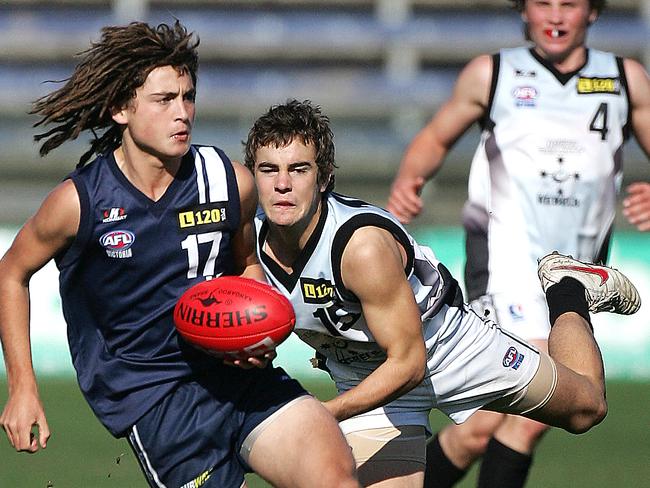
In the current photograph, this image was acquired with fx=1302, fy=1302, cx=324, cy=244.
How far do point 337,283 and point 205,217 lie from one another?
49 centimetres

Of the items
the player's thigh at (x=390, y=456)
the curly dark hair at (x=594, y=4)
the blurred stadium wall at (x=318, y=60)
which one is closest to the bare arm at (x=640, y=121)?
the curly dark hair at (x=594, y=4)

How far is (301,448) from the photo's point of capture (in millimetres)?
4086

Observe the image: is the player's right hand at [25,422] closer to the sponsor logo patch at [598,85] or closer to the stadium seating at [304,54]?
the sponsor logo patch at [598,85]

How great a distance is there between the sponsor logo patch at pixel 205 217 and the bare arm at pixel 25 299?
0.36 m

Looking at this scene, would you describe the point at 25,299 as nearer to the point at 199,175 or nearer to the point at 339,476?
the point at 199,175

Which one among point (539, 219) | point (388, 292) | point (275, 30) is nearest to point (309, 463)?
point (388, 292)

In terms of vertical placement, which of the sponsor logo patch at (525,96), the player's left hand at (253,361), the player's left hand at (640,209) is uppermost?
the sponsor logo patch at (525,96)

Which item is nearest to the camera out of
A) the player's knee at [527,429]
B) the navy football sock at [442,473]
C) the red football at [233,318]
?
the red football at [233,318]

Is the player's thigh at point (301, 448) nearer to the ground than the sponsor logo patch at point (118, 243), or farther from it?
nearer to the ground

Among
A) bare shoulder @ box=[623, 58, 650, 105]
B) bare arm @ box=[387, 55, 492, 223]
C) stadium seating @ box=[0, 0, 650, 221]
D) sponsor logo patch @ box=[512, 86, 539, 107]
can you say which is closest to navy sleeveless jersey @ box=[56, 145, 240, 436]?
bare arm @ box=[387, 55, 492, 223]

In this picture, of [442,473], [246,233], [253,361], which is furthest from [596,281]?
[253,361]

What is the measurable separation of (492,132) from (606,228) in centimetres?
70

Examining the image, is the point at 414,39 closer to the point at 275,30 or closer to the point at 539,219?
the point at 275,30

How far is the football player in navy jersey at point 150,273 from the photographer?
13.9 feet
